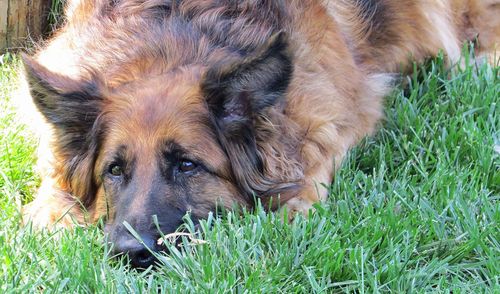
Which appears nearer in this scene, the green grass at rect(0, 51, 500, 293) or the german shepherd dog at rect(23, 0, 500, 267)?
the green grass at rect(0, 51, 500, 293)

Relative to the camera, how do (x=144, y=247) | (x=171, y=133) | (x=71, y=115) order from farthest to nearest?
(x=71, y=115) < (x=171, y=133) < (x=144, y=247)

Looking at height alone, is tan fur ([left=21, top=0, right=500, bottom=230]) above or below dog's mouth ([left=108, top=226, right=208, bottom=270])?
above

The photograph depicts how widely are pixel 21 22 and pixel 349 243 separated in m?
3.54

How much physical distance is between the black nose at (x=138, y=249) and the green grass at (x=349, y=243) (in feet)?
0.21

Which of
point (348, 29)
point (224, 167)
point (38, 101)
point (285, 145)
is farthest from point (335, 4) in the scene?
point (38, 101)

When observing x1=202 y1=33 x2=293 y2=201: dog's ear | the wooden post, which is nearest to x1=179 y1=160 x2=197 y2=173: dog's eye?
x1=202 y1=33 x2=293 y2=201: dog's ear

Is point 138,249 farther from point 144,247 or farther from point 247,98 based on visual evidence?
point 247,98

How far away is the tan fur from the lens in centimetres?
371

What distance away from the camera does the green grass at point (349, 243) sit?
125 inches

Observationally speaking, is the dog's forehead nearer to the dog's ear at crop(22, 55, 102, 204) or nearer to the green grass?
the dog's ear at crop(22, 55, 102, 204)

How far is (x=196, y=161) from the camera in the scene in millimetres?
3691

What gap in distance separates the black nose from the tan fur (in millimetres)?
278

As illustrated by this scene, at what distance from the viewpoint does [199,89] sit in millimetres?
3729

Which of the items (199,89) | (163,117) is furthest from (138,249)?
(199,89)
